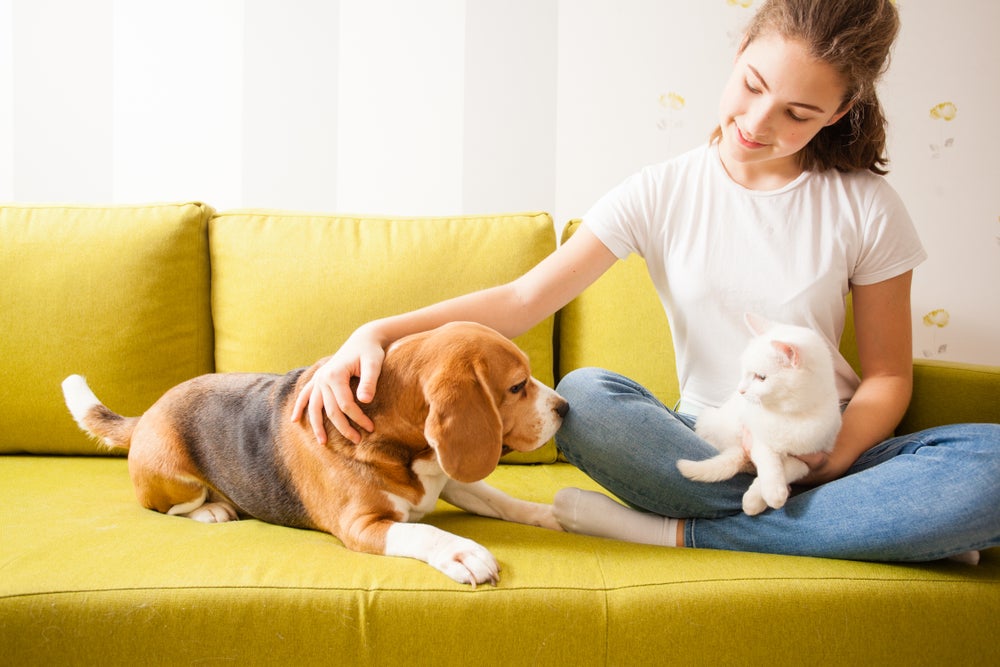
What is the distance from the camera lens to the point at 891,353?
1.83 metres

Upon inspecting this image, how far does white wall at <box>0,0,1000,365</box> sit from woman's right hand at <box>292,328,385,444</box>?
4.99 ft

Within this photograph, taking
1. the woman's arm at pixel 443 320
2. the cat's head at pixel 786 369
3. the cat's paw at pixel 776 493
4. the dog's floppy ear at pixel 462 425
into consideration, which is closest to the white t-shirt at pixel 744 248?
the woman's arm at pixel 443 320

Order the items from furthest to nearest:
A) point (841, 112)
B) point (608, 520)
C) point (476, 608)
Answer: point (841, 112)
point (608, 520)
point (476, 608)

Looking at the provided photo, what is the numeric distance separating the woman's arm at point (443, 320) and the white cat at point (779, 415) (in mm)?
509

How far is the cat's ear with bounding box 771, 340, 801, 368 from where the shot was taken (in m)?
1.47

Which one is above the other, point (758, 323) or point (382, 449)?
point (758, 323)

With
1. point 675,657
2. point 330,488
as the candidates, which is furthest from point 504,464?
point 675,657

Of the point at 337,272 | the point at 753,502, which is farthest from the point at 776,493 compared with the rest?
the point at 337,272

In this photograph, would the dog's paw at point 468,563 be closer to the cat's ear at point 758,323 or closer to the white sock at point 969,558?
the cat's ear at point 758,323

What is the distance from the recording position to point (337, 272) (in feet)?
7.82

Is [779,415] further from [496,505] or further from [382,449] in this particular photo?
[382,449]

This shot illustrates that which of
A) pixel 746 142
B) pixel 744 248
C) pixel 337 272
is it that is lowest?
pixel 337 272

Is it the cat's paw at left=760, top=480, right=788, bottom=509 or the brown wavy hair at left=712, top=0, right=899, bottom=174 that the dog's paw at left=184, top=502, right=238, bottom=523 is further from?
the brown wavy hair at left=712, top=0, right=899, bottom=174

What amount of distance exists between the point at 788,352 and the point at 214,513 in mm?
1377
